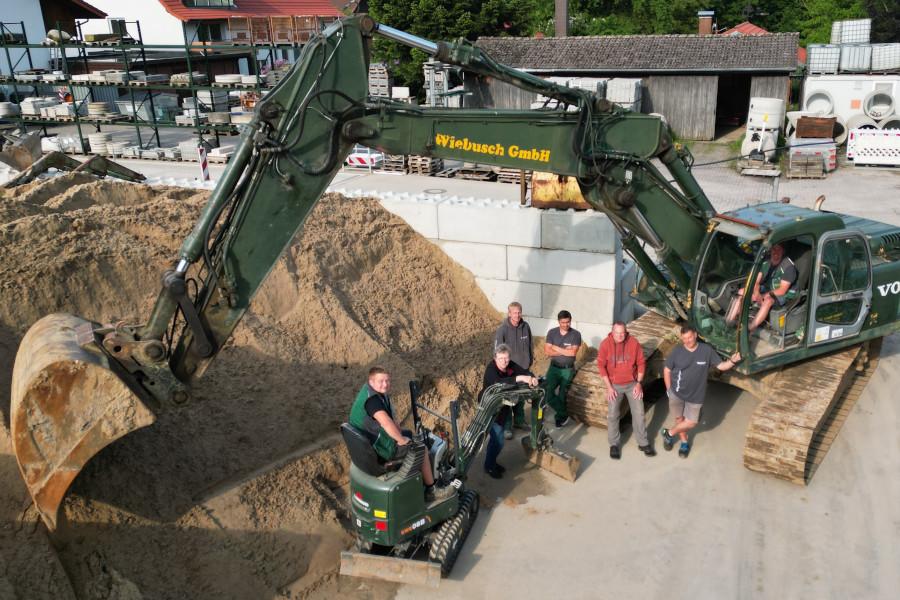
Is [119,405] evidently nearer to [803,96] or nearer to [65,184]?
[65,184]

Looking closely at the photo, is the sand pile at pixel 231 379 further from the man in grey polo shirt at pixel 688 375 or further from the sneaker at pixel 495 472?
the man in grey polo shirt at pixel 688 375

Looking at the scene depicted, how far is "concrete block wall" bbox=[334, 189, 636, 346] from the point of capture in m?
10.3

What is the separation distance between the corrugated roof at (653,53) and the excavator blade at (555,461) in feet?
66.6

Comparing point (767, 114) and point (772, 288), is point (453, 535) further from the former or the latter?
point (767, 114)

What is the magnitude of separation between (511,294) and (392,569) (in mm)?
5160

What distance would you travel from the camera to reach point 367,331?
9.83 m

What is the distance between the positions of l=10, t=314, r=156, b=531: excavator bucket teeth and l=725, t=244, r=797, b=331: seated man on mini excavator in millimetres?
5955

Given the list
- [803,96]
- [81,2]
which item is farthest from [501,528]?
[81,2]

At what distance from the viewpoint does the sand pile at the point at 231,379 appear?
6.45 meters

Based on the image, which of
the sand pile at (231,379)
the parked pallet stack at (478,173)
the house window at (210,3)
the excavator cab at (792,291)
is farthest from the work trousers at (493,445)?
the house window at (210,3)

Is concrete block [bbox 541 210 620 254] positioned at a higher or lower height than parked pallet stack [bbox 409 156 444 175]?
higher

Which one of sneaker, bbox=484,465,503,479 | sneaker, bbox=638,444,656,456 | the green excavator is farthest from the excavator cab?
sneaker, bbox=484,465,503,479

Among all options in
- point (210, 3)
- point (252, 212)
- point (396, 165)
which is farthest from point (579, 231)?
point (210, 3)

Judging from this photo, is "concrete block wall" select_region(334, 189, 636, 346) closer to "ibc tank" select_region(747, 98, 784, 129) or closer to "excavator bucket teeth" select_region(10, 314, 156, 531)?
"excavator bucket teeth" select_region(10, 314, 156, 531)
